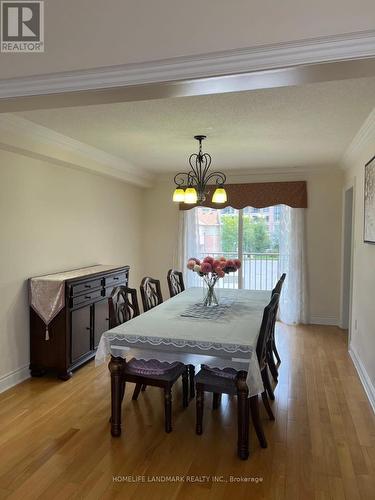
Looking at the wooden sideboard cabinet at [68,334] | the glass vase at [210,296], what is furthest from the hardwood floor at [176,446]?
the glass vase at [210,296]

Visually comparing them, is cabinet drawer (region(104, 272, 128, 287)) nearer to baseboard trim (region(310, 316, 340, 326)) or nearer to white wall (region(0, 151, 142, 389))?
white wall (region(0, 151, 142, 389))

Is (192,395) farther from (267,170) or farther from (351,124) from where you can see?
(267,170)

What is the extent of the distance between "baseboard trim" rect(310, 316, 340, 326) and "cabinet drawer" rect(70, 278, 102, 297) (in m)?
3.48

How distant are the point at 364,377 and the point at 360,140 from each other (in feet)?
7.73

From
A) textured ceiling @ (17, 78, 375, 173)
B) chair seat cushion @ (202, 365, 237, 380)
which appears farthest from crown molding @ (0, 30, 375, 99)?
chair seat cushion @ (202, 365, 237, 380)

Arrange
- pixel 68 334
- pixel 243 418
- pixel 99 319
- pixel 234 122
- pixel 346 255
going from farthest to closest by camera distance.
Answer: pixel 346 255 < pixel 99 319 < pixel 68 334 < pixel 234 122 < pixel 243 418

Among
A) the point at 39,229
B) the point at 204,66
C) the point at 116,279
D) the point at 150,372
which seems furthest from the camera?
the point at 116,279

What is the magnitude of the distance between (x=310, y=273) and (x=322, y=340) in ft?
3.95

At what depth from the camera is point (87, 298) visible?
4.05 meters

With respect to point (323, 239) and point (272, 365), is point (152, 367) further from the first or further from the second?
point (323, 239)

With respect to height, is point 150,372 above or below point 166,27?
below

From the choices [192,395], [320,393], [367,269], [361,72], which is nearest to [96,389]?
[192,395]

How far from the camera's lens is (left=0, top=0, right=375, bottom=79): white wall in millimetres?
1332

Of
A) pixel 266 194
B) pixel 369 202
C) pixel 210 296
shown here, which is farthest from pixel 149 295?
pixel 266 194
